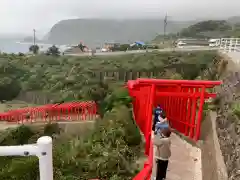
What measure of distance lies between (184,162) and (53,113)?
388 inches

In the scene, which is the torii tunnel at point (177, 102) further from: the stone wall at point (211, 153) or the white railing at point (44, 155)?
the white railing at point (44, 155)

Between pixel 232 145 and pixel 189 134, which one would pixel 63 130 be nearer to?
pixel 189 134

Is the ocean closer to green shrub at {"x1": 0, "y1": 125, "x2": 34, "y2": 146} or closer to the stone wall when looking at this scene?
green shrub at {"x1": 0, "y1": 125, "x2": 34, "y2": 146}

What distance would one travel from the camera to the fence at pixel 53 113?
15789mm

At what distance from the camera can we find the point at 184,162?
7.59 meters

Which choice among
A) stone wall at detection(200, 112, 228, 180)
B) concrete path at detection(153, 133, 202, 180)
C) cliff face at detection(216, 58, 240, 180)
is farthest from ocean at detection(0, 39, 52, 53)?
cliff face at detection(216, 58, 240, 180)

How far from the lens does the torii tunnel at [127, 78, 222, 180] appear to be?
28.8 ft

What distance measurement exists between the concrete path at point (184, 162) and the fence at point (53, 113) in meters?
7.67

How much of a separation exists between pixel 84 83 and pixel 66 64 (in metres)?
8.14

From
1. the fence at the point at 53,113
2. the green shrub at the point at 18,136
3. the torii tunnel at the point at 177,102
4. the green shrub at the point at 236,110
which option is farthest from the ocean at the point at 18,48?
the green shrub at the point at 236,110

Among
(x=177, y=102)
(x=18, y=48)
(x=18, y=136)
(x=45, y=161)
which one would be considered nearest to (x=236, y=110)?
(x=177, y=102)

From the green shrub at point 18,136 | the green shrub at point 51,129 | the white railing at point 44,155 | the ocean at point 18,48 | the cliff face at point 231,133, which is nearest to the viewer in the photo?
the white railing at point 44,155

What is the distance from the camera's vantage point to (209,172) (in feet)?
21.4

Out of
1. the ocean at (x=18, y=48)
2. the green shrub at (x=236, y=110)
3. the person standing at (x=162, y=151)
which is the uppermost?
the green shrub at (x=236, y=110)
